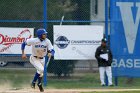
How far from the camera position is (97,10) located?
69.6 feet

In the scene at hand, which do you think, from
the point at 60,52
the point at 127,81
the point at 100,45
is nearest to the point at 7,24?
the point at 60,52

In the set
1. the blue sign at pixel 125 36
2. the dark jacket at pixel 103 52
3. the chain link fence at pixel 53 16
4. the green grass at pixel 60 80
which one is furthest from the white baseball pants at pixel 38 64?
the blue sign at pixel 125 36

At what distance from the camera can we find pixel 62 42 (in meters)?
19.2

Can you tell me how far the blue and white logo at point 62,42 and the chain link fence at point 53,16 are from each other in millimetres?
455

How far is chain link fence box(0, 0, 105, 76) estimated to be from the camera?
19609mm

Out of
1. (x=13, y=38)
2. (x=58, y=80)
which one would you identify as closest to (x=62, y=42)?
(x=58, y=80)

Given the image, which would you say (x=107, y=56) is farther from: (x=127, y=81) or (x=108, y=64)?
(x=127, y=81)

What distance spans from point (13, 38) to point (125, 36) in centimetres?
417

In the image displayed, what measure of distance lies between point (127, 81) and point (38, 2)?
4722mm

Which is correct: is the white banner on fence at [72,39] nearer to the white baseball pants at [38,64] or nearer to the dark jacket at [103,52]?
the dark jacket at [103,52]

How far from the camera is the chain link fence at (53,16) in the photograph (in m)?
19.6

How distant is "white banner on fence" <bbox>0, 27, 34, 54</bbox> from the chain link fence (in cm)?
32

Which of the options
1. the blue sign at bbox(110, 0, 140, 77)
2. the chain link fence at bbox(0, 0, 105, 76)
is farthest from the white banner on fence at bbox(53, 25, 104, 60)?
the blue sign at bbox(110, 0, 140, 77)

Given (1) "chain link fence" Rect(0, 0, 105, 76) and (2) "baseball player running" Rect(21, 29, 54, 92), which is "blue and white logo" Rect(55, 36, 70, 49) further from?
(2) "baseball player running" Rect(21, 29, 54, 92)
